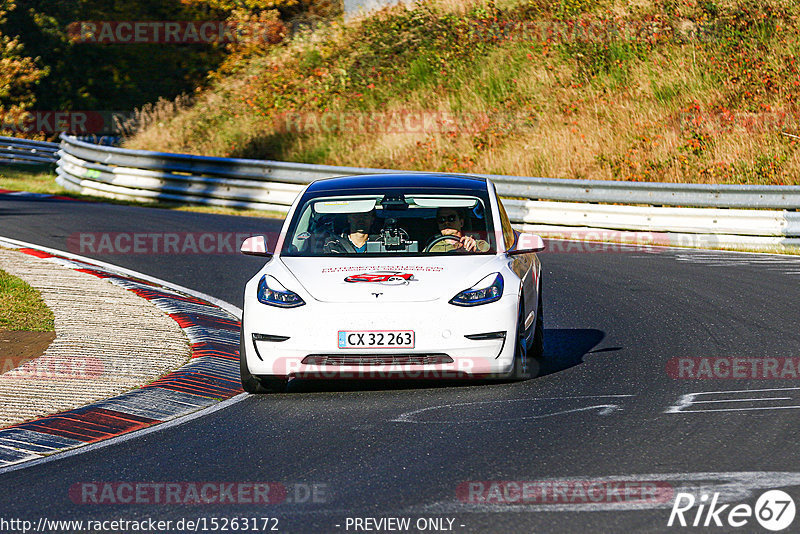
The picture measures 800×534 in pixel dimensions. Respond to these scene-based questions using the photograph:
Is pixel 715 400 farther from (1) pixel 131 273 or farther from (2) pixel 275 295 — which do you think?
(1) pixel 131 273

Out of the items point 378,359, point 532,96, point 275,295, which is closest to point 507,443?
point 378,359

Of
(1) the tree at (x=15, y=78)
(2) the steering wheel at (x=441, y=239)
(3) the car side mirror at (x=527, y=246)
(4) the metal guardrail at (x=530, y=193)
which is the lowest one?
(3) the car side mirror at (x=527, y=246)

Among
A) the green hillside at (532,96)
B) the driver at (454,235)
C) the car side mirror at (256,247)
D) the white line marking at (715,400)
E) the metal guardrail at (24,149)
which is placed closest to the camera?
the white line marking at (715,400)

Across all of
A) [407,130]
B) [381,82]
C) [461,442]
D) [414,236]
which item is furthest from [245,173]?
[461,442]

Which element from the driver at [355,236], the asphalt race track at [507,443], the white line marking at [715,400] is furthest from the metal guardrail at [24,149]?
the white line marking at [715,400]

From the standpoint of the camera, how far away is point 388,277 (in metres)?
8.15

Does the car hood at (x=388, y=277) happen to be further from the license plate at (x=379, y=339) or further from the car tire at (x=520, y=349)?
the car tire at (x=520, y=349)

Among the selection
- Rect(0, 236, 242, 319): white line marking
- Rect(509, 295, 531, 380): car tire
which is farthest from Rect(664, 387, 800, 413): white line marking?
Rect(0, 236, 242, 319): white line marking

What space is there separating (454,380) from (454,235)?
1.14m

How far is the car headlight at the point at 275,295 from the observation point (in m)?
8.10

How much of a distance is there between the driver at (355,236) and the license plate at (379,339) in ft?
3.85

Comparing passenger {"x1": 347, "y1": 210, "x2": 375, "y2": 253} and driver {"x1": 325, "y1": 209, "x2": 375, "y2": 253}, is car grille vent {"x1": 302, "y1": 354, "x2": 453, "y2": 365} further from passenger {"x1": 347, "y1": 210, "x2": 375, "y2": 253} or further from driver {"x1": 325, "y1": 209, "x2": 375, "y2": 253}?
passenger {"x1": 347, "y1": 210, "x2": 375, "y2": 253}

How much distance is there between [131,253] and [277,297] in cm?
867

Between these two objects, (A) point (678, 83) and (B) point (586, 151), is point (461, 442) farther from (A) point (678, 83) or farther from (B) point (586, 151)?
(A) point (678, 83)
